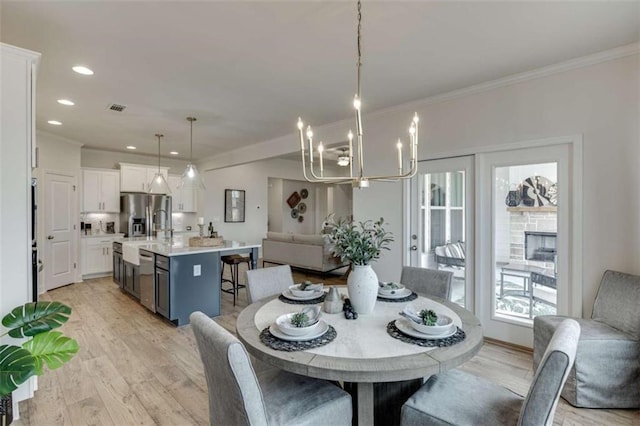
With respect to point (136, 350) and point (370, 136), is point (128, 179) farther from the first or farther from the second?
point (370, 136)

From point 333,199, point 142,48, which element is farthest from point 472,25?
point 333,199

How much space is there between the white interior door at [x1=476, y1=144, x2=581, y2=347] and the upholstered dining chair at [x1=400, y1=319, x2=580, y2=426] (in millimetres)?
1839

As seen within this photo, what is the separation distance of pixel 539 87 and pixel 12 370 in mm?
4303

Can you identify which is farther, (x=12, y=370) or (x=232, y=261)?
(x=232, y=261)

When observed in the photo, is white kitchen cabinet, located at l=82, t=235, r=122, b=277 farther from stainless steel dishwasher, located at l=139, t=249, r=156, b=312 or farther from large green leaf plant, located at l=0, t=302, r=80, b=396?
large green leaf plant, located at l=0, t=302, r=80, b=396

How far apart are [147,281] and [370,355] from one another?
3.75m

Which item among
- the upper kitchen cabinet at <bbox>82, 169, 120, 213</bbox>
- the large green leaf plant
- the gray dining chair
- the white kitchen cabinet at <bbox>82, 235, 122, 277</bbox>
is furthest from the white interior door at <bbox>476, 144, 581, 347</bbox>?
the upper kitchen cabinet at <bbox>82, 169, 120, 213</bbox>

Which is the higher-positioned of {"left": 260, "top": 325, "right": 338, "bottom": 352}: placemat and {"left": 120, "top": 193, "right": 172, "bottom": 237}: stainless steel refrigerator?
{"left": 120, "top": 193, "right": 172, "bottom": 237}: stainless steel refrigerator

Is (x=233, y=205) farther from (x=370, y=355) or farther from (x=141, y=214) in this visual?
(x=370, y=355)

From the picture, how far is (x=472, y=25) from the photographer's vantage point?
2227mm

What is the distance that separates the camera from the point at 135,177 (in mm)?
6801

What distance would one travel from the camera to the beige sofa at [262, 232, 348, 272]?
20.2 ft

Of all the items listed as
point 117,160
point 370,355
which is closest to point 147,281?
point 370,355

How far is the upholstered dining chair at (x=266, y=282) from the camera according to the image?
2.41 metres
